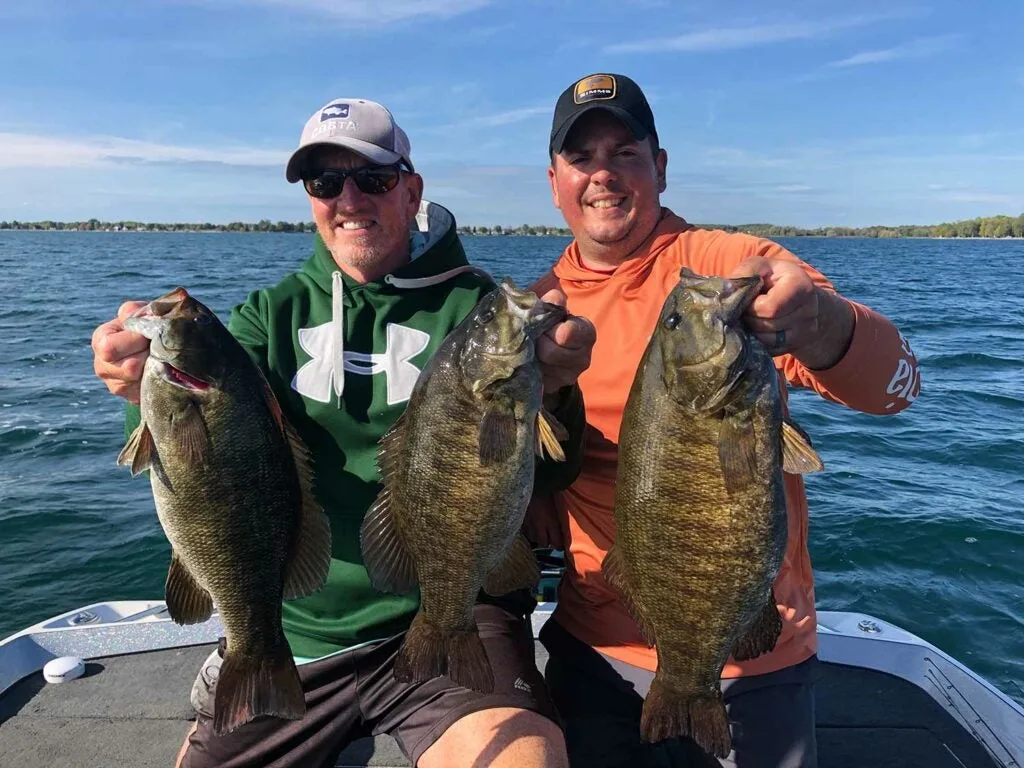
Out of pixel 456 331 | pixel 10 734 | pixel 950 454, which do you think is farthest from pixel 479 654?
pixel 950 454

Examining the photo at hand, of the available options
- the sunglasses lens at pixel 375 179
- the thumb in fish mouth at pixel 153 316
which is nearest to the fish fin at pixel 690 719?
the thumb in fish mouth at pixel 153 316

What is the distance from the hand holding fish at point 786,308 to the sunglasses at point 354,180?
1912 mm

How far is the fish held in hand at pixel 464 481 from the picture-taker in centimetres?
276

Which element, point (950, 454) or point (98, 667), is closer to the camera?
point (98, 667)

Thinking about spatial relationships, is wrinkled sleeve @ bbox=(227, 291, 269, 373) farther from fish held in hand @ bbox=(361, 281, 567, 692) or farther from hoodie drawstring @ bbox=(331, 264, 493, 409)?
fish held in hand @ bbox=(361, 281, 567, 692)

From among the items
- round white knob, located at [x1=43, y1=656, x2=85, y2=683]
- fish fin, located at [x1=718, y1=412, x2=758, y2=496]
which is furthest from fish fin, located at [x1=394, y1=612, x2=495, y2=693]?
round white knob, located at [x1=43, y1=656, x2=85, y2=683]

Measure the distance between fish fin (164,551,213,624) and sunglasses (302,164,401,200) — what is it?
6.13ft

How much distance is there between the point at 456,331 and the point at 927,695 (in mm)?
4094

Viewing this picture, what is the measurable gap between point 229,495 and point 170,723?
2560 mm

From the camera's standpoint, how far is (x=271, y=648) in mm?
3082

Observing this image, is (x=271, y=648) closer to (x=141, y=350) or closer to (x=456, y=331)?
(x=141, y=350)

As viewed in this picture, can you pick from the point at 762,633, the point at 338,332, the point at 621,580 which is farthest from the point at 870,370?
the point at 338,332

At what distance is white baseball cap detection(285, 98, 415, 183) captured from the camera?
3.73 meters

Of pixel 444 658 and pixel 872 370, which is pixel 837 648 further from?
pixel 444 658
